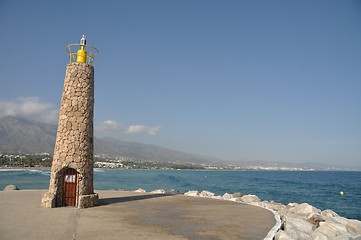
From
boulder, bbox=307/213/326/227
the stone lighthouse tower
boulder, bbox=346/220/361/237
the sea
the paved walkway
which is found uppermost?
the stone lighthouse tower

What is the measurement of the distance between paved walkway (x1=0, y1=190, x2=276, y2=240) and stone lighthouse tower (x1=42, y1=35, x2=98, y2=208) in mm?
770

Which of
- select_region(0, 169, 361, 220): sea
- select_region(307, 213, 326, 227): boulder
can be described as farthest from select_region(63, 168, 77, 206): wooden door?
select_region(0, 169, 361, 220): sea

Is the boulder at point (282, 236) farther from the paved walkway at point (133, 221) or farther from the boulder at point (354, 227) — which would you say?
the boulder at point (354, 227)

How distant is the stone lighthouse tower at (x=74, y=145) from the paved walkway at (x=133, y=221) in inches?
30.3

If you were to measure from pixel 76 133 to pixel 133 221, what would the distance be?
15.8ft

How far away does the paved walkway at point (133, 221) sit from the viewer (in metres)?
8.65

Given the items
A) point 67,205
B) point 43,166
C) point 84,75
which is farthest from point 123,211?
point 43,166

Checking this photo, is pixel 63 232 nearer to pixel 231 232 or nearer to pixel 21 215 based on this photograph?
pixel 21 215

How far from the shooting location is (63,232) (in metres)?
8.75

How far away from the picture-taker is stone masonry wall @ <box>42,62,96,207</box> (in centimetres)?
1304

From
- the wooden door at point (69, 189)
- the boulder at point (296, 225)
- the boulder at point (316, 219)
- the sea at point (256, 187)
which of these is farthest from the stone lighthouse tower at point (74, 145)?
the sea at point (256, 187)

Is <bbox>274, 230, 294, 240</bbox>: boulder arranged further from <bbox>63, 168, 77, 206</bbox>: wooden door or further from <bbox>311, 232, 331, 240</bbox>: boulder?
<bbox>63, 168, 77, 206</bbox>: wooden door

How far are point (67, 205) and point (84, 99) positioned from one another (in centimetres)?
450

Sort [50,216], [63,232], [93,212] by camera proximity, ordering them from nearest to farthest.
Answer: [63,232] < [50,216] < [93,212]
